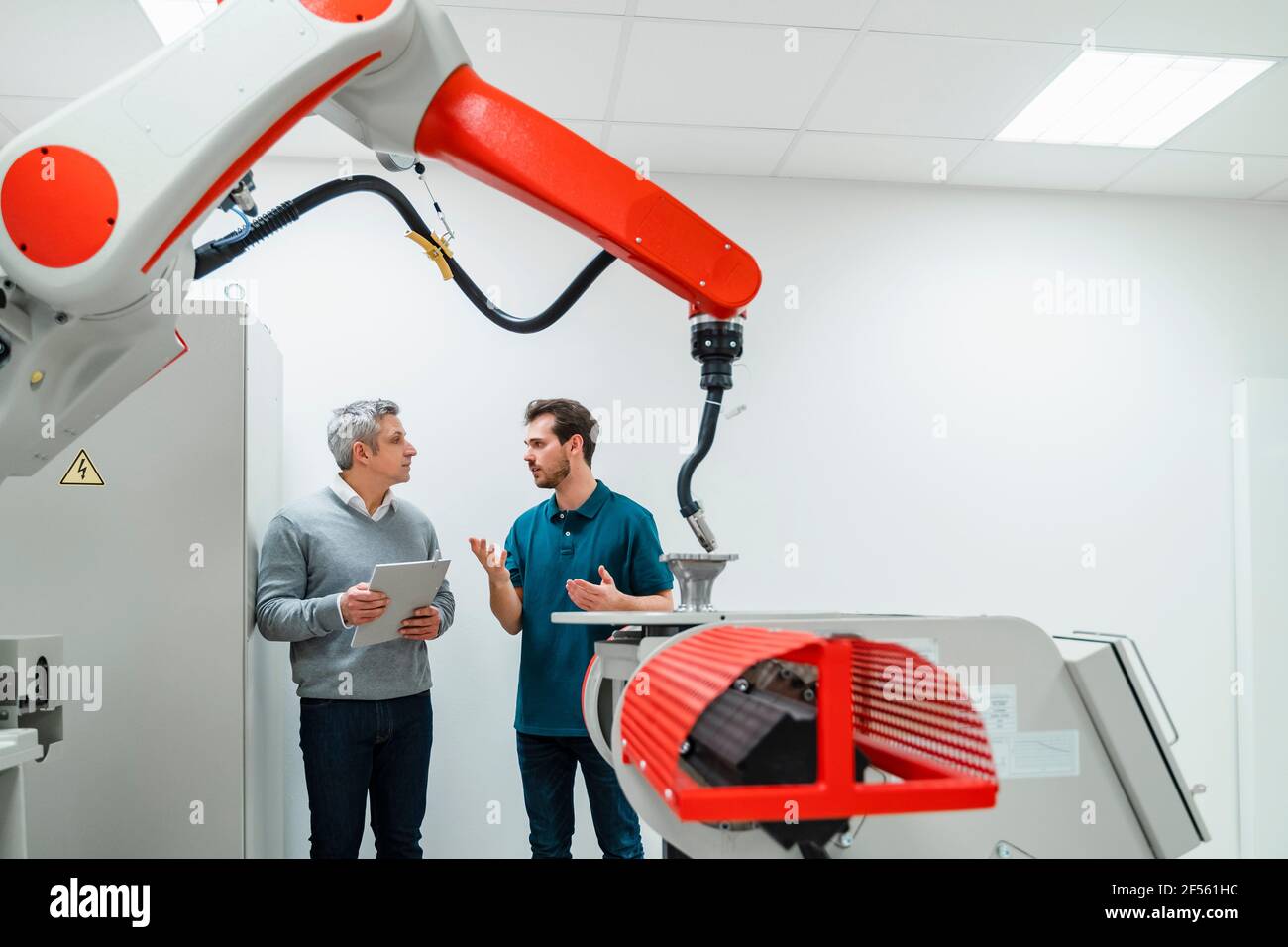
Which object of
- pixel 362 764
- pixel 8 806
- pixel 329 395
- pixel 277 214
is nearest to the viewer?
pixel 277 214

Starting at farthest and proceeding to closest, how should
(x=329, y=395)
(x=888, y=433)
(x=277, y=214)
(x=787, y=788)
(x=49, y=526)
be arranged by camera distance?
(x=888, y=433)
(x=329, y=395)
(x=49, y=526)
(x=277, y=214)
(x=787, y=788)

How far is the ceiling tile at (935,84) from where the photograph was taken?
9.26 ft

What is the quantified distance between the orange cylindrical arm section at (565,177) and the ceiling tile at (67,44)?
191 centimetres

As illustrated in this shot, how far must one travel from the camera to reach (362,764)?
2.57 meters

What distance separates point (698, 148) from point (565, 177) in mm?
2369

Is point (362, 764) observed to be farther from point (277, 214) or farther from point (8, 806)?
point (277, 214)

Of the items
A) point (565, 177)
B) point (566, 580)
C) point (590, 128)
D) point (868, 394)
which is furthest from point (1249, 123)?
point (565, 177)

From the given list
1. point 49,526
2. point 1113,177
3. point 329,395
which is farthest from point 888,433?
point 49,526

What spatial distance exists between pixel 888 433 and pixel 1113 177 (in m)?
1.39

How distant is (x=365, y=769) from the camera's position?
2.57m

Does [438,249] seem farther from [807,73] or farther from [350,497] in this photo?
[807,73]

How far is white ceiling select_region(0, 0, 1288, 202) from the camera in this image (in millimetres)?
2641

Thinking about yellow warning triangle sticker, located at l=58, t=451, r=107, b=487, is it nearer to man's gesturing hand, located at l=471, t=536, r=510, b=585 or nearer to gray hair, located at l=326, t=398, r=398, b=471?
gray hair, located at l=326, t=398, r=398, b=471

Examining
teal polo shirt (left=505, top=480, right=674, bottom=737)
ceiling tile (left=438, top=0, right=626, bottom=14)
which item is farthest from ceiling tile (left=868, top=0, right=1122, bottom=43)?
teal polo shirt (left=505, top=480, right=674, bottom=737)
